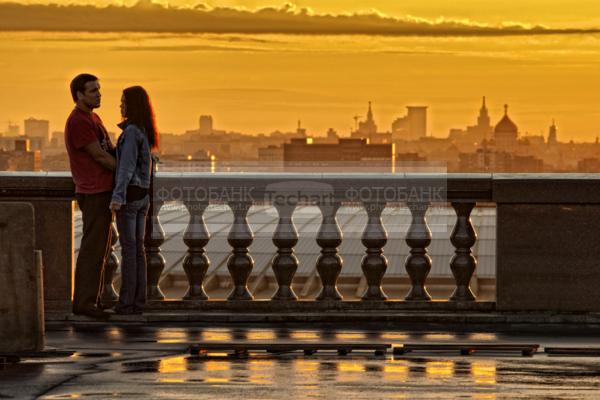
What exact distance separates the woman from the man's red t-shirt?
0.17m

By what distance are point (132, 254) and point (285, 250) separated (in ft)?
4.39

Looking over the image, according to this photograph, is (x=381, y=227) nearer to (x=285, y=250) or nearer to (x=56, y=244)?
(x=285, y=250)

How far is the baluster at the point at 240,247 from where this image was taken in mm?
12875

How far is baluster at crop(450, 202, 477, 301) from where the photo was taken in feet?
42.3

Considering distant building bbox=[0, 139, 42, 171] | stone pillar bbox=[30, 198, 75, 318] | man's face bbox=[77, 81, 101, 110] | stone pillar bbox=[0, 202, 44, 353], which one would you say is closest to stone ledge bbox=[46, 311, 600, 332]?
stone pillar bbox=[30, 198, 75, 318]

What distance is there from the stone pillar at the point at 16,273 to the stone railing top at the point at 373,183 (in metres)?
2.83

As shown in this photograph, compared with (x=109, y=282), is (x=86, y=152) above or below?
above

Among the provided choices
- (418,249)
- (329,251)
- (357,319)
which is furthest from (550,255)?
(329,251)

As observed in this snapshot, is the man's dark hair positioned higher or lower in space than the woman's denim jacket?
higher

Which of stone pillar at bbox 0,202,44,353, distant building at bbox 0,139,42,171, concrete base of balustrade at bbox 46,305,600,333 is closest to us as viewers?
stone pillar at bbox 0,202,44,353

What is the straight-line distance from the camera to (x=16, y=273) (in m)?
9.88

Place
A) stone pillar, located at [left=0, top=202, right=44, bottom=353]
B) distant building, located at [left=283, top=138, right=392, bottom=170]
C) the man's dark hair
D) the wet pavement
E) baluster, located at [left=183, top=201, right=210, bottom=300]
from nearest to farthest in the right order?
the wet pavement, stone pillar, located at [left=0, top=202, right=44, bottom=353], the man's dark hair, baluster, located at [left=183, top=201, right=210, bottom=300], distant building, located at [left=283, top=138, right=392, bottom=170]

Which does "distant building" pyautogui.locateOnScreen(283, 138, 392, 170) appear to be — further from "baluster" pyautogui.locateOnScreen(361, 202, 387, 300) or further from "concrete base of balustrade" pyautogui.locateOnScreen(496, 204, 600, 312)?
"concrete base of balustrade" pyautogui.locateOnScreen(496, 204, 600, 312)

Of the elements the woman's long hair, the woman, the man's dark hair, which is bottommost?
the woman
